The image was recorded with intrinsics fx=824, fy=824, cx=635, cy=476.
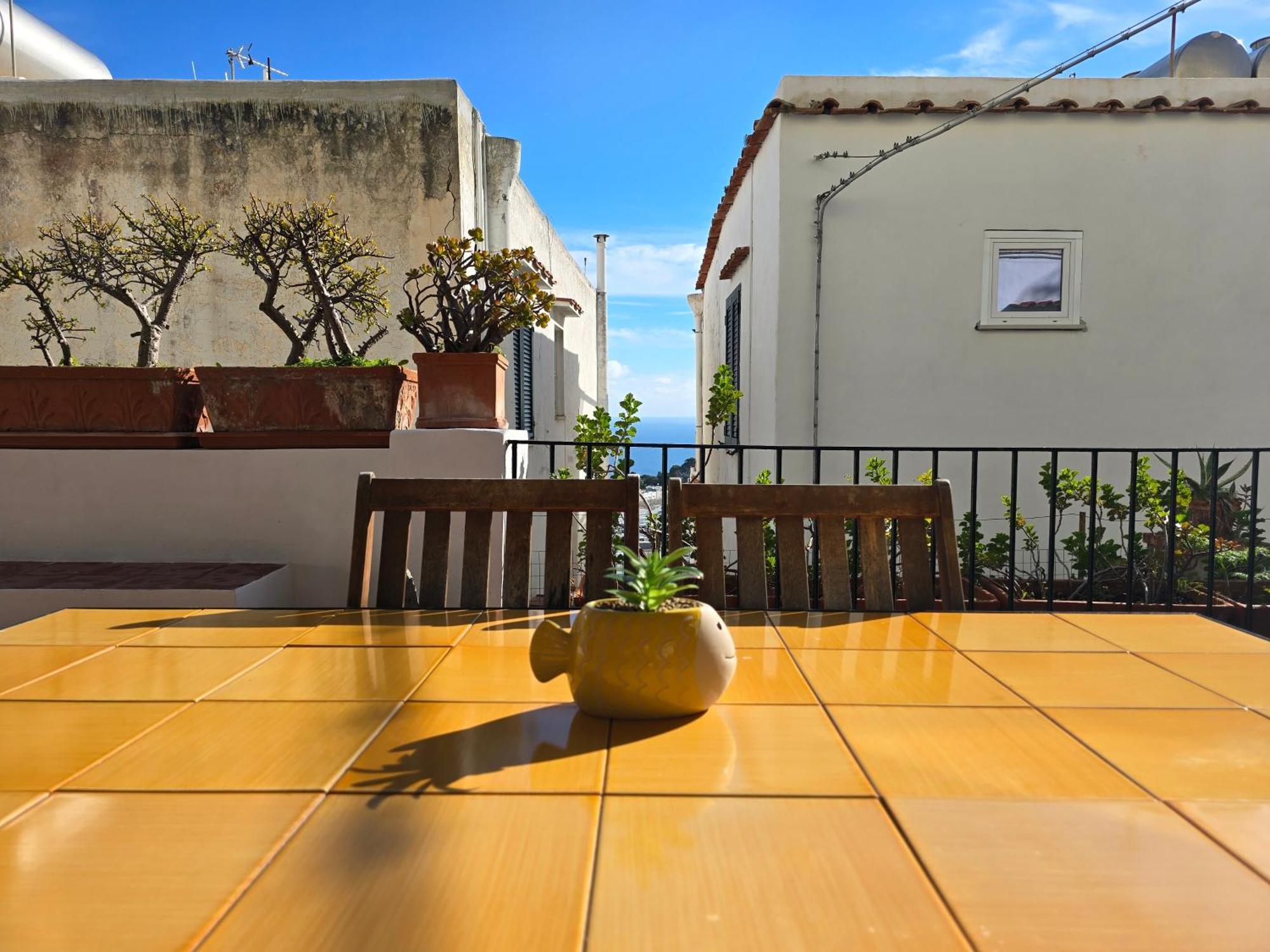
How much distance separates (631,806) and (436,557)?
108 cm

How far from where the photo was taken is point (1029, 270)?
5.73m

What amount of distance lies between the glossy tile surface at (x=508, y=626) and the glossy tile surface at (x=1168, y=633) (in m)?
0.91

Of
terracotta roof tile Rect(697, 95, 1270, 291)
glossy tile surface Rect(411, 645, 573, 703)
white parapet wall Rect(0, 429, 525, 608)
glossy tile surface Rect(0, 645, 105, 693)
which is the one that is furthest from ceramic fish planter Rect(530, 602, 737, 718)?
terracotta roof tile Rect(697, 95, 1270, 291)

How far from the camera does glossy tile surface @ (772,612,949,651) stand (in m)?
1.32

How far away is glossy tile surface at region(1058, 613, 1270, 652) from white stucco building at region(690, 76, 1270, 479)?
4.12 meters

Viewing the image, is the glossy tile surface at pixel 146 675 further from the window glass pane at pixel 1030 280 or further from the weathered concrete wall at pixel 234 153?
the window glass pane at pixel 1030 280

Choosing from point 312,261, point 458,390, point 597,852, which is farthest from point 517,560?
point 312,261

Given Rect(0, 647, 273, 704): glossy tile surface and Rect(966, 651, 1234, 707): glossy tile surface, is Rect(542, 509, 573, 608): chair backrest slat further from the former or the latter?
Rect(966, 651, 1234, 707): glossy tile surface

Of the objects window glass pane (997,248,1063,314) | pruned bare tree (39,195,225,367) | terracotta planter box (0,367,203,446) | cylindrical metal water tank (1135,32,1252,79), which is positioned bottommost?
terracotta planter box (0,367,203,446)

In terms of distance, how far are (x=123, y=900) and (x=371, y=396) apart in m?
2.87

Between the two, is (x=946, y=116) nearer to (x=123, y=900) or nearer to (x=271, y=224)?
(x=271, y=224)

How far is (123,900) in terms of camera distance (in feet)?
2.01

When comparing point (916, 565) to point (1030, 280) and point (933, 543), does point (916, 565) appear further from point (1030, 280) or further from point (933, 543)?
point (1030, 280)

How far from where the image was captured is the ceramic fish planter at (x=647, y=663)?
0.94m
